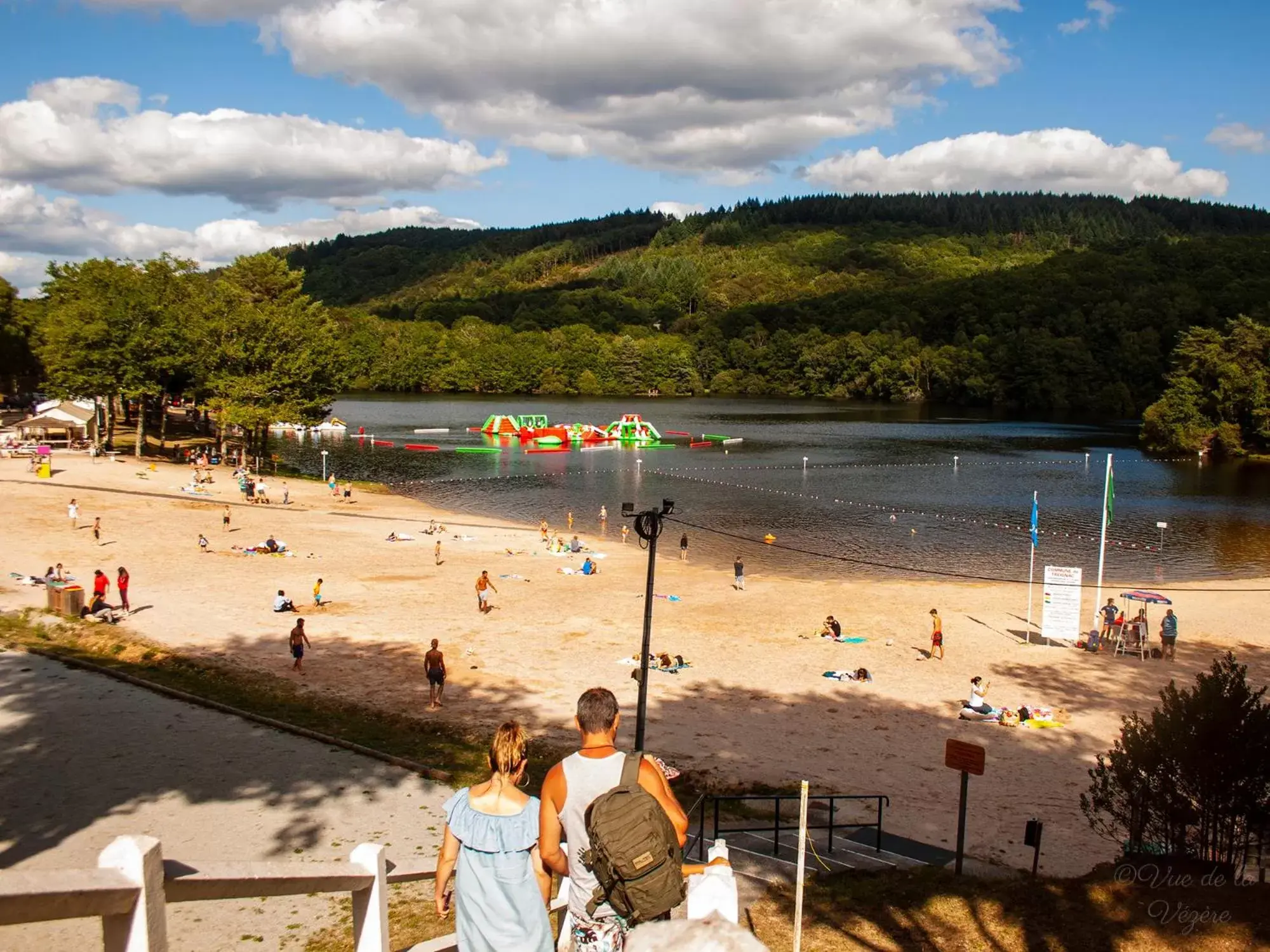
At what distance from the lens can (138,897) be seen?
3.53 meters

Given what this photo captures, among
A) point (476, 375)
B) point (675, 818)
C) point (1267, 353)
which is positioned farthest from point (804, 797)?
point (476, 375)

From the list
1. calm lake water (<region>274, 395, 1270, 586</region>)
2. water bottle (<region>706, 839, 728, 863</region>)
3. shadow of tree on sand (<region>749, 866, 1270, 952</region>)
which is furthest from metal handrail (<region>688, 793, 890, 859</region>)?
calm lake water (<region>274, 395, 1270, 586</region>)

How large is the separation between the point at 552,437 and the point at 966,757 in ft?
278

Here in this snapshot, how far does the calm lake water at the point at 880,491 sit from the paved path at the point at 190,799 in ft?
94.1

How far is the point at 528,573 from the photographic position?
122ft

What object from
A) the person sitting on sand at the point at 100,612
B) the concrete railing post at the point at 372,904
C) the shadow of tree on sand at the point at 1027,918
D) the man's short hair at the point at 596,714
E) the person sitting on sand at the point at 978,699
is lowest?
the person sitting on sand at the point at 978,699

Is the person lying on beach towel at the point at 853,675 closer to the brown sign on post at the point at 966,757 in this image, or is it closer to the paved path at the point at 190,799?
the brown sign on post at the point at 966,757

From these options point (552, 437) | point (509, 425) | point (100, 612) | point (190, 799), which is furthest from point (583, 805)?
point (509, 425)

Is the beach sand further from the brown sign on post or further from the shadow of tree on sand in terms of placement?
the shadow of tree on sand

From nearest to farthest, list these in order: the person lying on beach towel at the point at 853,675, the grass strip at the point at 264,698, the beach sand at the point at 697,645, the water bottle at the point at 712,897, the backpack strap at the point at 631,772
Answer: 1. the water bottle at the point at 712,897
2. the backpack strap at the point at 631,772
3. the grass strip at the point at 264,698
4. the beach sand at the point at 697,645
5. the person lying on beach towel at the point at 853,675

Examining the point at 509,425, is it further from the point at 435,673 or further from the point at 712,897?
the point at 712,897

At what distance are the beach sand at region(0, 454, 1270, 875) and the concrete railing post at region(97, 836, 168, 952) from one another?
12.7 metres

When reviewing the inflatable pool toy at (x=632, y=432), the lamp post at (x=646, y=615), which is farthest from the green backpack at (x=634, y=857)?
the inflatable pool toy at (x=632, y=432)

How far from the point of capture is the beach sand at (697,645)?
17.9 meters
